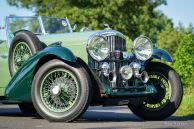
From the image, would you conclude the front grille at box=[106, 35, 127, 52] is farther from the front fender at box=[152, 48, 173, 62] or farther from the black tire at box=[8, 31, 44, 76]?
the black tire at box=[8, 31, 44, 76]

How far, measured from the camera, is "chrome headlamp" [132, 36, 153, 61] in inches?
369

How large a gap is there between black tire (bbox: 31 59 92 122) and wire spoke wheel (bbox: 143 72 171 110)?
4.94 ft

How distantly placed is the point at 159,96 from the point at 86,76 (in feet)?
5.24

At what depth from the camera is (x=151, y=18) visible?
149 feet

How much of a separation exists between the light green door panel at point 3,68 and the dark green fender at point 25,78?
1.95 feet

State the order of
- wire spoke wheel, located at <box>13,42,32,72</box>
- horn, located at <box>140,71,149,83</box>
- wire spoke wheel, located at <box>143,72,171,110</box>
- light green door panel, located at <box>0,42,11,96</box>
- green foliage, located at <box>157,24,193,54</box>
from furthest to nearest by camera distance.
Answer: green foliage, located at <box>157,24,193,54</box> → light green door panel, located at <box>0,42,11,96</box> → wire spoke wheel, located at <box>13,42,32,72</box> → wire spoke wheel, located at <box>143,72,171,110</box> → horn, located at <box>140,71,149,83</box>

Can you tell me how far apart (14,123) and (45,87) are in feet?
2.30

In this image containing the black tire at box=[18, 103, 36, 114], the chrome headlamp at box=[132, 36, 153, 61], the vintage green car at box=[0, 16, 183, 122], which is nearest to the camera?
the vintage green car at box=[0, 16, 183, 122]

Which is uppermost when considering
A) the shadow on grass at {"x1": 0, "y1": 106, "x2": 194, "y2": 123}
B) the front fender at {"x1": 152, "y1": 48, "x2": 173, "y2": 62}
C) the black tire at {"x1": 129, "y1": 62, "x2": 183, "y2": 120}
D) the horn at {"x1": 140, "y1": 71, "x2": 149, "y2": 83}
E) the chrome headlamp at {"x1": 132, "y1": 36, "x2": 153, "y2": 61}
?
the chrome headlamp at {"x1": 132, "y1": 36, "x2": 153, "y2": 61}

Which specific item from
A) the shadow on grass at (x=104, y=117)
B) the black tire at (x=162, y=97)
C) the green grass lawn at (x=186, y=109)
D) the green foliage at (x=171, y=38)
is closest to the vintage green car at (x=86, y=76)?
the black tire at (x=162, y=97)

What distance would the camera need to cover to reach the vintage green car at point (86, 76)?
28.1 feet

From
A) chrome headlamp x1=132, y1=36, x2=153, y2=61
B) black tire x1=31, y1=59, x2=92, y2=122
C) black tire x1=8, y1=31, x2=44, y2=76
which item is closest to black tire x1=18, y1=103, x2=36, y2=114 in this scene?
black tire x1=8, y1=31, x2=44, y2=76

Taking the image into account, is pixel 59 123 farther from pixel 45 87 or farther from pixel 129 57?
pixel 129 57

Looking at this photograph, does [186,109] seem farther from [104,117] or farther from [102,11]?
[102,11]
